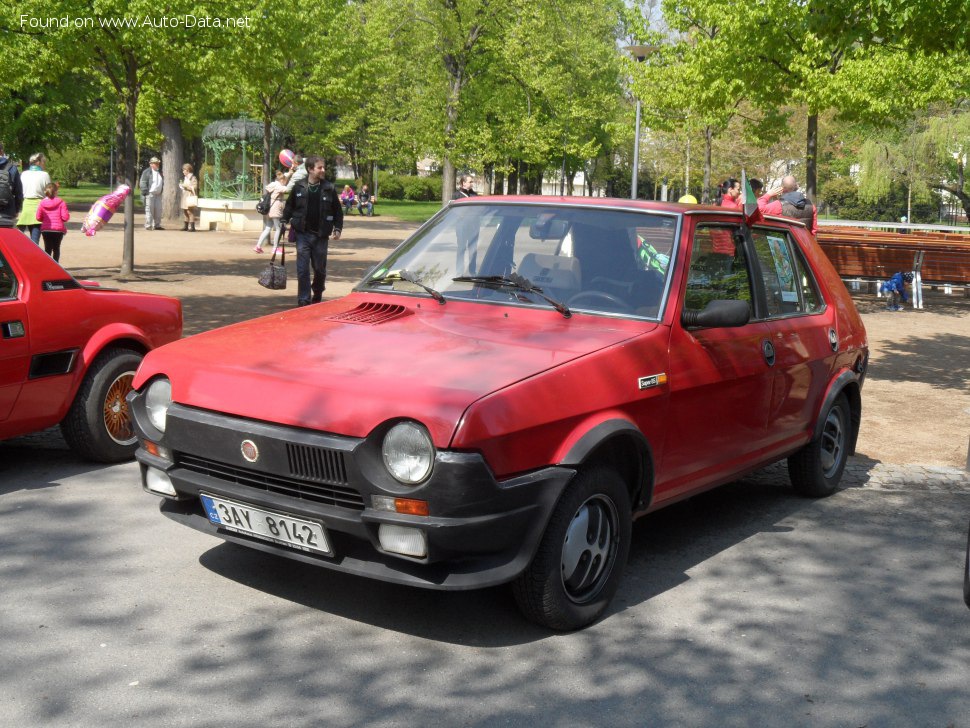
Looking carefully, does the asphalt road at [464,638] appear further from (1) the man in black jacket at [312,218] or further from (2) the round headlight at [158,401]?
(1) the man in black jacket at [312,218]

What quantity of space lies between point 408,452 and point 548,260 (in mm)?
1806

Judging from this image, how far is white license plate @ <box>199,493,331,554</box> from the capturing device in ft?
14.6

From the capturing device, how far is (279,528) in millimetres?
4531

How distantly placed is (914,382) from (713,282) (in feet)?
22.4

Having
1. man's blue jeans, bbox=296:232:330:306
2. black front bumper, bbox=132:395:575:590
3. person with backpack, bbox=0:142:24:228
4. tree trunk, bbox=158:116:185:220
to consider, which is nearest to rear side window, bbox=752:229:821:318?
black front bumper, bbox=132:395:575:590

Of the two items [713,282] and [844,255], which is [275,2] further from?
[713,282]

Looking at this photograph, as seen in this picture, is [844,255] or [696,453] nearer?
[696,453]

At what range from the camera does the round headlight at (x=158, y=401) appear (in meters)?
5.00

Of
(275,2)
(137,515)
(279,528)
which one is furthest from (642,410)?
(275,2)

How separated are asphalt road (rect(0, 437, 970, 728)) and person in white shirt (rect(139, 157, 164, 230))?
88.6 feet

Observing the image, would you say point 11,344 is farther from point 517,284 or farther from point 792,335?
point 792,335

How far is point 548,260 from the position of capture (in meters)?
5.76

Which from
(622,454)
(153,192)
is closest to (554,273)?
(622,454)

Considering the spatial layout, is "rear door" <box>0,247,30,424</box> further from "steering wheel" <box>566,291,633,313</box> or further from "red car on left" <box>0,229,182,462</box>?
"steering wheel" <box>566,291,633,313</box>
